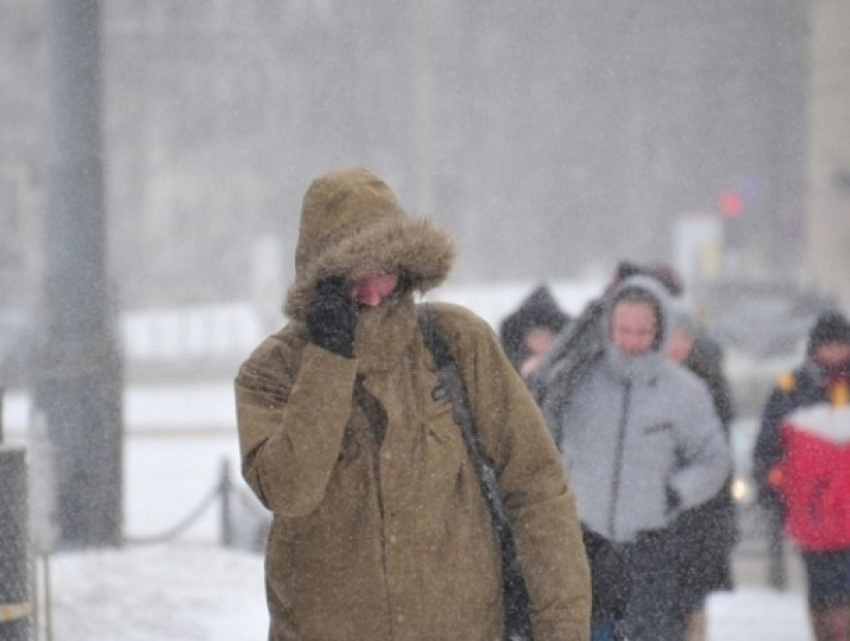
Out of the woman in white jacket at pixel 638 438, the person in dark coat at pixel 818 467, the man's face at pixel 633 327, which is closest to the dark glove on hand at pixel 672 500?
the woman in white jacket at pixel 638 438

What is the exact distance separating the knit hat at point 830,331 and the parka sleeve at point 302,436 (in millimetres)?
4118

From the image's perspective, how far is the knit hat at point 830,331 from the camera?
6.95 m

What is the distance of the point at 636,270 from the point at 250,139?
46.6 meters

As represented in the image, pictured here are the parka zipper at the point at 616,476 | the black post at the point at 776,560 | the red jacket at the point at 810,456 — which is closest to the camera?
the parka zipper at the point at 616,476

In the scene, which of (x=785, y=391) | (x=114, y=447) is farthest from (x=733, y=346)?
(x=785, y=391)

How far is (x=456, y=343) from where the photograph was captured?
3.34m

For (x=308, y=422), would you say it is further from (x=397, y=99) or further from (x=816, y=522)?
(x=397, y=99)

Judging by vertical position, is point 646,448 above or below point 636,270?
below

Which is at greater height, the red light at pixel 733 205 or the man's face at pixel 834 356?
the man's face at pixel 834 356

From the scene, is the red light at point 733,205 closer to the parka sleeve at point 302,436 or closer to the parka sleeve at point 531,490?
the parka sleeve at point 531,490

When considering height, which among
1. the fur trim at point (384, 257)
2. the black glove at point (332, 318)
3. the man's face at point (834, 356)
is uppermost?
the fur trim at point (384, 257)

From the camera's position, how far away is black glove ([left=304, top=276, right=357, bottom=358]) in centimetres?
320

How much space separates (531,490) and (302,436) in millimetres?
482

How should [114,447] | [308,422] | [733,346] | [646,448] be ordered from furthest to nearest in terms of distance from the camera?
[733,346] → [114,447] → [646,448] → [308,422]
